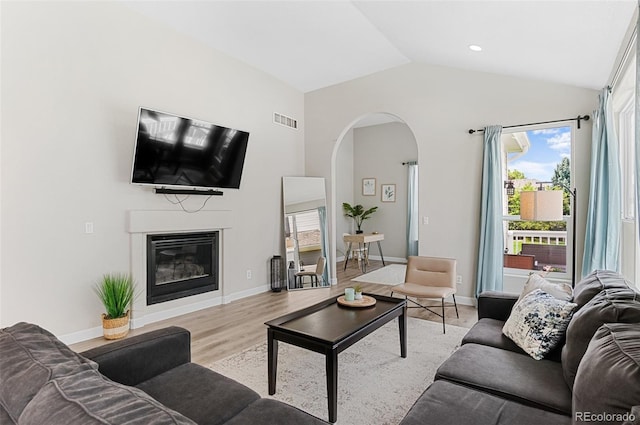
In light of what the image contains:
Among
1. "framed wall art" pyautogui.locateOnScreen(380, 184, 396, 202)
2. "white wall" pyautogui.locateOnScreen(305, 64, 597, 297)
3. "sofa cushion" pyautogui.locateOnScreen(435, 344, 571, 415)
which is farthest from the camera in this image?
"framed wall art" pyautogui.locateOnScreen(380, 184, 396, 202)

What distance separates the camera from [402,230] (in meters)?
8.23

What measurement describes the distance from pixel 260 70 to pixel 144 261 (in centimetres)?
329

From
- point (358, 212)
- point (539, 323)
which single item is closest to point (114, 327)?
point (539, 323)

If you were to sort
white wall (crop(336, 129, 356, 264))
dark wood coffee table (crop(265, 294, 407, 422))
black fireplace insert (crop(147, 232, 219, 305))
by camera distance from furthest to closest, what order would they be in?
1. white wall (crop(336, 129, 356, 264))
2. black fireplace insert (crop(147, 232, 219, 305))
3. dark wood coffee table (crop(265, 294, 407, 422))

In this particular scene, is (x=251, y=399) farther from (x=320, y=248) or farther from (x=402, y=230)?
(x=402, y=230)

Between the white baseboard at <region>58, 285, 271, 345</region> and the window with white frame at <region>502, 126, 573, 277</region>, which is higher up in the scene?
the window with white frame at <region>502, 126, 573, 277</region>

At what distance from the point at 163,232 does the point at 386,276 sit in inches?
161

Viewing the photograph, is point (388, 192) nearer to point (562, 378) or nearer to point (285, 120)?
point (285, 120)

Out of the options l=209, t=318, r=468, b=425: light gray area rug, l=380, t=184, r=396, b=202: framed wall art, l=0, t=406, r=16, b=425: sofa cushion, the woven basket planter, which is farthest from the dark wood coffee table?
l=380, t=184, r=396, b=202: framed wall art

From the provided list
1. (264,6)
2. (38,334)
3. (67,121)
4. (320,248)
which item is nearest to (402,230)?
(320,248)

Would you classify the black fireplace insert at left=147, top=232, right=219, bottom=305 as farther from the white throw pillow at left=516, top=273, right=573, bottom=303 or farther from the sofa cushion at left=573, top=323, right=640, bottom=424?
the sofa cushion at left=573, top=323, right=640, bottom=424

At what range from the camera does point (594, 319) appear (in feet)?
5.38

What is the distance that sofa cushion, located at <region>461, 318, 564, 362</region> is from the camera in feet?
6.54

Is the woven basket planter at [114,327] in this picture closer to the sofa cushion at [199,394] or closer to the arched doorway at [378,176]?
the sofa cushion at [199,394]
